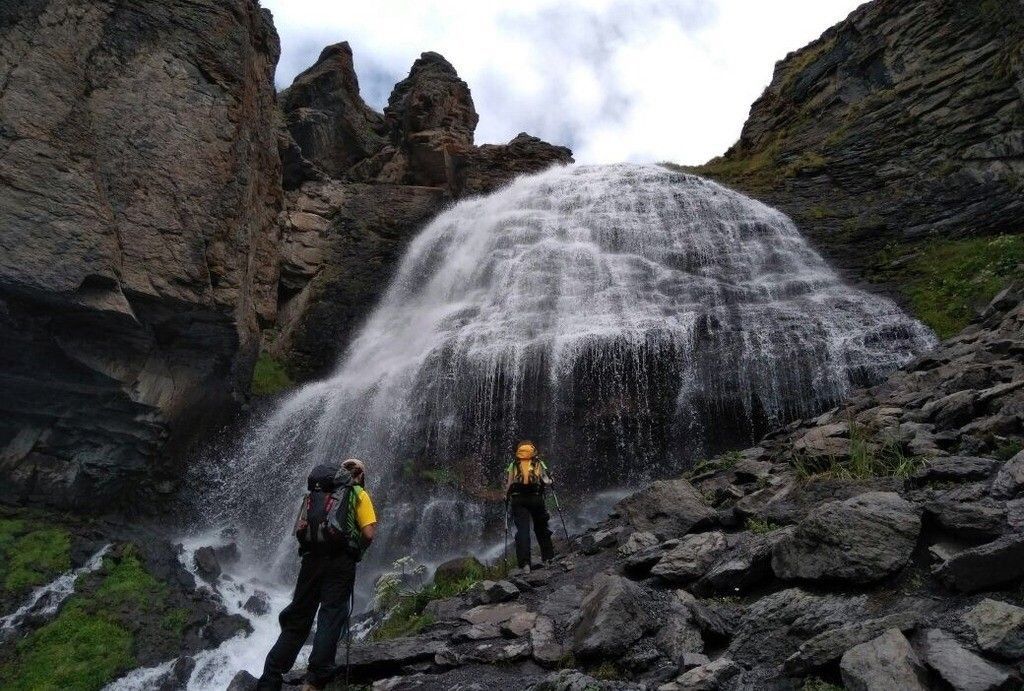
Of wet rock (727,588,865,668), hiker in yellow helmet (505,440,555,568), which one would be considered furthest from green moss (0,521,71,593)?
wet rock (727,588,865,668)

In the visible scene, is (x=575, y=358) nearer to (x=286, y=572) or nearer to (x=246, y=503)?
(x=286, y=572)

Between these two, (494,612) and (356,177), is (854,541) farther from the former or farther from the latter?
(356,177)

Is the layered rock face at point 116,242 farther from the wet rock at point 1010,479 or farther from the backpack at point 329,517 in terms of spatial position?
the wet rock at point 1010,479

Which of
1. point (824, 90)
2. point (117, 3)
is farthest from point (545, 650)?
point (824, 90)

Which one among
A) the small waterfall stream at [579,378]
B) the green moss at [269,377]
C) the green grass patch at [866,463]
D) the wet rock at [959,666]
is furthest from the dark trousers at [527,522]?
the green moss at [269,377]

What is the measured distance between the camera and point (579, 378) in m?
15.9

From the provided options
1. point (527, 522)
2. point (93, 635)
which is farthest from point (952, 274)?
point (93, 635)

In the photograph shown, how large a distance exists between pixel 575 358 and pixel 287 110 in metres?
35.6

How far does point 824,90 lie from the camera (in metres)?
28.4

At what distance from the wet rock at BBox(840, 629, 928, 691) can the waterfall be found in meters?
11.5

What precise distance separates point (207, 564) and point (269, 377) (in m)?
9.19

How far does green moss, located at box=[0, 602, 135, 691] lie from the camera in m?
10.4

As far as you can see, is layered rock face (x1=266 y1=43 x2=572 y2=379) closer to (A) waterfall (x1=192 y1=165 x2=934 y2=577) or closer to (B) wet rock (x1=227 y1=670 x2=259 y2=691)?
(A) waterfall (x1=192 y1=165 x2=934 y2=577)

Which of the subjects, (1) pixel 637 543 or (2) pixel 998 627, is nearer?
(2) pixel 998 627
